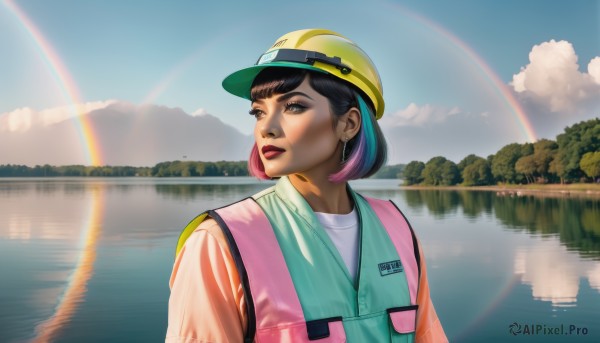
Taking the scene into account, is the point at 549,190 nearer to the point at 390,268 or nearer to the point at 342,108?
the point at 390,268

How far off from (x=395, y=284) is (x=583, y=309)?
22.9 meters

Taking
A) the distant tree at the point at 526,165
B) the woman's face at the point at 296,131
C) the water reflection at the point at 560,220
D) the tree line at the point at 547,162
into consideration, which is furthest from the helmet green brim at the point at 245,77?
the distant tree at the point at 526,165

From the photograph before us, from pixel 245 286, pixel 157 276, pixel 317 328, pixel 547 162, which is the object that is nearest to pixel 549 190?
pixel 547 162

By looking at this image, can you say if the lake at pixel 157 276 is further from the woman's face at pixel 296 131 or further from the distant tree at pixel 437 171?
the distant tree at pixel 437 171

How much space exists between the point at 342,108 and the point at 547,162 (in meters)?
87.4

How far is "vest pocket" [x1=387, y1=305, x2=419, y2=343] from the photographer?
2.52 m

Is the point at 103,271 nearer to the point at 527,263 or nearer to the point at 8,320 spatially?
the point at 8,320

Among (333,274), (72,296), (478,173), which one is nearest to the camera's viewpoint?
(333,274)

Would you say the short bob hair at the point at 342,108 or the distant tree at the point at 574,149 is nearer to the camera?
the short bob hair at the point at 342,108

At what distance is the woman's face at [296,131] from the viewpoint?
2.54 meters

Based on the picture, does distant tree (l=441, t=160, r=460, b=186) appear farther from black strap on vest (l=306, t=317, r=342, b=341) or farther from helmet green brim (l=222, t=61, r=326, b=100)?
black strap on vest (l=306, t=317, r=342, b=341)

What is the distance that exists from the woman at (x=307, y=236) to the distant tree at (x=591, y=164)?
77010 millimetres

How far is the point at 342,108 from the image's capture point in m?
2.63

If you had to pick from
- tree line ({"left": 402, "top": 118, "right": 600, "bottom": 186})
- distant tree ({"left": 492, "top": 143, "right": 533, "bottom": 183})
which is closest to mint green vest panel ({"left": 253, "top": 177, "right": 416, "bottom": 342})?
tree line ({"left": 402, "top": 118, "right": 600, "bottom": 186})
